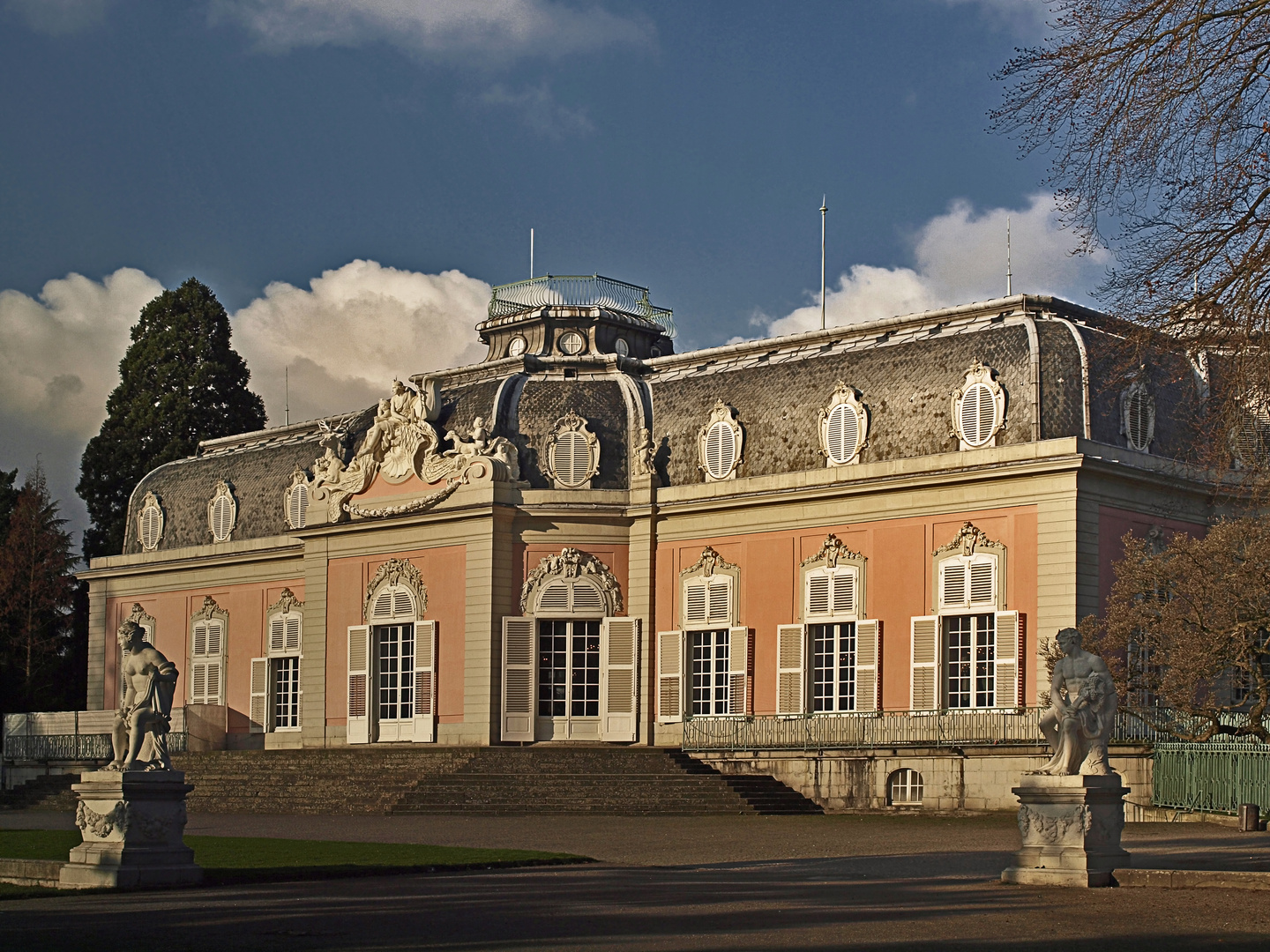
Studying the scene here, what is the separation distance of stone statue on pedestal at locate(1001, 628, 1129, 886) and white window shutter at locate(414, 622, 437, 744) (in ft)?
68.5

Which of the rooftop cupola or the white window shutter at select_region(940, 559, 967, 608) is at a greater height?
the rooftop cupola

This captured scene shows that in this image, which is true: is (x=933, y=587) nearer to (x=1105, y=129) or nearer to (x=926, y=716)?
(x=926, y=716)

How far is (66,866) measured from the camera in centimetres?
1770

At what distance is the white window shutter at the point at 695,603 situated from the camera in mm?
35656

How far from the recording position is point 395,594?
125ft

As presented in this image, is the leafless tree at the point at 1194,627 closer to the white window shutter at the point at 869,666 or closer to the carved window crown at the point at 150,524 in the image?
the white window shutter at the point at 869,666

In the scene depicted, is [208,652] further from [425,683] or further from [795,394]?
[795,394]

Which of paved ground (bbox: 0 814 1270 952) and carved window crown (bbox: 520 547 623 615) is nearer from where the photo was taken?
paved ground (bbox: 0 814 1270 952)

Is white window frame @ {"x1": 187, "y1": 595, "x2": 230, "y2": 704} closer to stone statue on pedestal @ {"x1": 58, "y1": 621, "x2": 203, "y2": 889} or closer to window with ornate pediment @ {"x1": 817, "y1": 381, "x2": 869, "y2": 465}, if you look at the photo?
window with ornate pediment @ {"x1": 817, "y1": 381, "x2": 869, "y2": 465}

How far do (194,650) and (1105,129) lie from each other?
34924 mm

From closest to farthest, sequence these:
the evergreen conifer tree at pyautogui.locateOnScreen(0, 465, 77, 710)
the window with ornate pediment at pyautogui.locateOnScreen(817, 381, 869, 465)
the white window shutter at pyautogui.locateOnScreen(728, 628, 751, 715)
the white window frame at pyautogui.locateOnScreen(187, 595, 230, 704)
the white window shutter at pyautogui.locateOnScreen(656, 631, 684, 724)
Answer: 1. the window with ornate pediment at pyautogui.locateOnScreen(817, 381, 869, 465)
2. the white window shutter at pyautogui.locateOnScreen(728, 628, 751, 715)
3. the white window shutter at pyautogui.locateOnScreen(656, 631, 684, 724)
4. the white window frame at pyautogui.locateOnScreen(187, 595, 230, 704)
5. the evergreen conifer tree at pyautogui.locateOnScreen(0, 465, 77, 710)

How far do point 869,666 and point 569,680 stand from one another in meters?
6.68

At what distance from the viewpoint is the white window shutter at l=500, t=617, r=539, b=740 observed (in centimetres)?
3588

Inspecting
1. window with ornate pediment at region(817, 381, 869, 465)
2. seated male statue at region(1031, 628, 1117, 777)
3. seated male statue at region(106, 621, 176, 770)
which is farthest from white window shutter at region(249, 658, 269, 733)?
seated male statue at region(1031, 628, 1117, 777)
